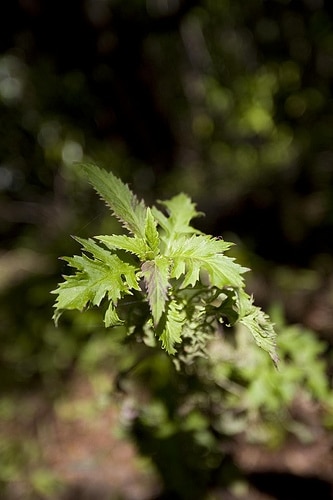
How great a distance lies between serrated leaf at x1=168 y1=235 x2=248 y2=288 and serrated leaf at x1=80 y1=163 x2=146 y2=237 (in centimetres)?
15

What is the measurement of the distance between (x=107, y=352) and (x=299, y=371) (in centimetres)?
155

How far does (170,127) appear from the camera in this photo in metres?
5.11

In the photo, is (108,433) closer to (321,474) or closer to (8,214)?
(321,474)

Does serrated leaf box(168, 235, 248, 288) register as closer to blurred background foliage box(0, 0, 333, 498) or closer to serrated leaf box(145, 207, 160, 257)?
serrated leaf box(145, 207, 160, 257)

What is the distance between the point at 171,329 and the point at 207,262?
21 centimetres

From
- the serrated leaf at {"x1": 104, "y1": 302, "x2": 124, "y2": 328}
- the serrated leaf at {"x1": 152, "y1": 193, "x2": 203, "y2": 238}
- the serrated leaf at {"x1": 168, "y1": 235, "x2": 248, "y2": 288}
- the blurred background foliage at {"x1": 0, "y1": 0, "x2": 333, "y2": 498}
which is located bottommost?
the serrated leaf at {"x1": 104, "y1": 302, "x2": 124, "y2": 328}

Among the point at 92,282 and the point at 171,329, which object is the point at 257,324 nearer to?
the point at 171,329

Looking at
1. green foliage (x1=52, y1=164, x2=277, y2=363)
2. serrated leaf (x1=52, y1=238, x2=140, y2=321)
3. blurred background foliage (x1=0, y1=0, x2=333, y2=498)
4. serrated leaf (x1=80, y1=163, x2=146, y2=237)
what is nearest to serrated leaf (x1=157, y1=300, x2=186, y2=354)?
green foliage (x1=52, y1=164, x2=277, y2=363)

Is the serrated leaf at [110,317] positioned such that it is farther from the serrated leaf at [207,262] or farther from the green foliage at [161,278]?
the serrated leaf at [207,262]

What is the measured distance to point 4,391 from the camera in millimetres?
3547

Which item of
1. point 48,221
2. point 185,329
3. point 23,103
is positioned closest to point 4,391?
point 48,221

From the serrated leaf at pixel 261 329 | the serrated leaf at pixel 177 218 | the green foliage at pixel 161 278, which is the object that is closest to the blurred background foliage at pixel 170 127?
the serrated leaf at pixel 177 218

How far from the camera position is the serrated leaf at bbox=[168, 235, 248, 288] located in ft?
4.15

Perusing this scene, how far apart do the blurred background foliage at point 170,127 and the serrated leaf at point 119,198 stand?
8.03 ft
